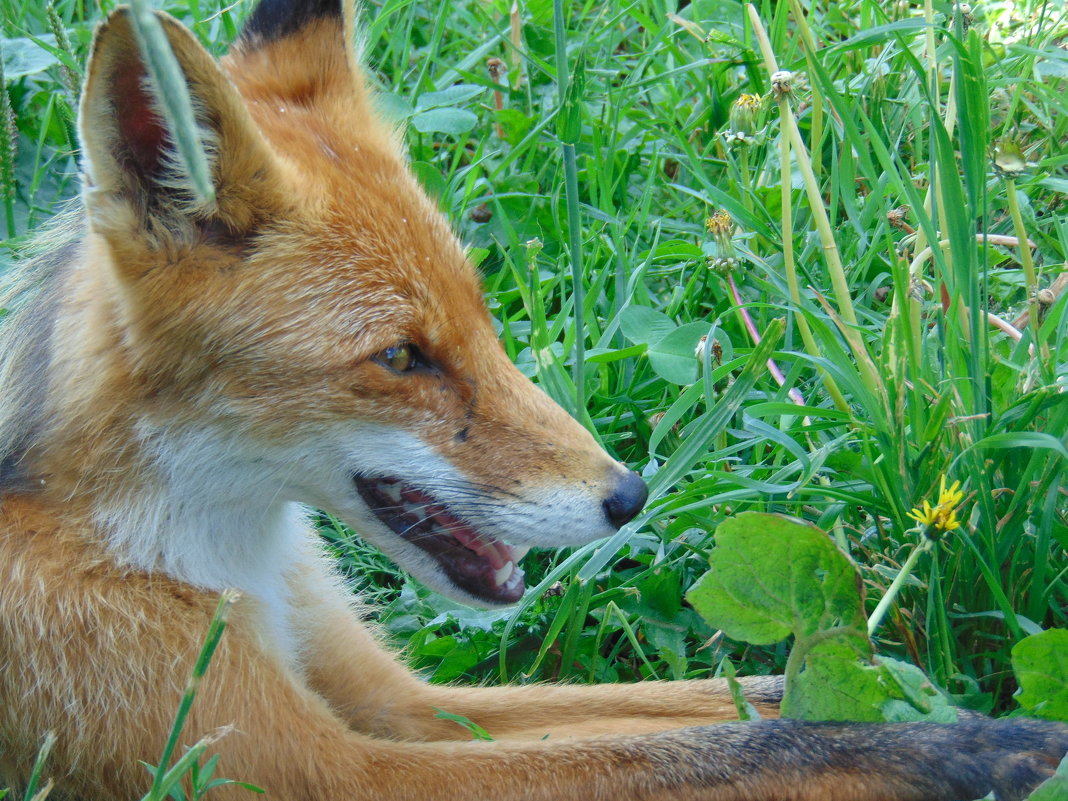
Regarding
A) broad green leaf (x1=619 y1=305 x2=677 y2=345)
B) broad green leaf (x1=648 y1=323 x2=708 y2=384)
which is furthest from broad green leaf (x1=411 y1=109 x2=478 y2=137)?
broad green leaf (x1=648 y1=323 x2=708 y2=384)

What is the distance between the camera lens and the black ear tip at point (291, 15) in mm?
3584

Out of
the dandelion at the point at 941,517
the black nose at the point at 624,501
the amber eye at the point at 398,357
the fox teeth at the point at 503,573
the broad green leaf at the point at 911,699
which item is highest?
the amber eye at the point at 398,357

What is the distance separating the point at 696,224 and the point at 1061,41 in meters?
1.89

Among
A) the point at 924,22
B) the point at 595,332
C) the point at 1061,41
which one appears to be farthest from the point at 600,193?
the point at 1061,41

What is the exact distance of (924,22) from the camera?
12.1 feet

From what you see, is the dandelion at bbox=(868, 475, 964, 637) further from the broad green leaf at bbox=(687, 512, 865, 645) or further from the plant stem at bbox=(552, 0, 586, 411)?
the plant stem at bbox=(552, 0, 586, 411)

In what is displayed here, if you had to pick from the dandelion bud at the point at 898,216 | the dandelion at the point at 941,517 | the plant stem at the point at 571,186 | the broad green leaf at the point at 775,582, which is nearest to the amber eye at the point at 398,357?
the plant stem at the point at 571,186

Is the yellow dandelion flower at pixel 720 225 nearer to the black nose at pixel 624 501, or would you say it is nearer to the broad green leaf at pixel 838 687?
the black nose at pixel 624 501

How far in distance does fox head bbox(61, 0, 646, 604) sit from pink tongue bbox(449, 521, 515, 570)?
0.05 feet

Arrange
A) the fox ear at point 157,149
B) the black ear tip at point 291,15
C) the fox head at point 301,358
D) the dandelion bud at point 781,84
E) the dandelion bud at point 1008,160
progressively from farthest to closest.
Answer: the black ear tip at point 291,15
the dandelion bud at point 781,84
the dandelion bud at point 1008,160
the fox head at point 301,358
the fox ear at point 157,149

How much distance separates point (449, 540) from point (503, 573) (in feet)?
0.70

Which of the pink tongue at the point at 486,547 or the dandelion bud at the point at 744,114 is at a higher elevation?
the dandelion bud at the point at 744,114

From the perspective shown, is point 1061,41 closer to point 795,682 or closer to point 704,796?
point 795,682

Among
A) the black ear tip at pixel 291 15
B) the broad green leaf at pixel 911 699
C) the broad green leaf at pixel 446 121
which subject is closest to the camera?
the broad green leaf at pixel 911 699
